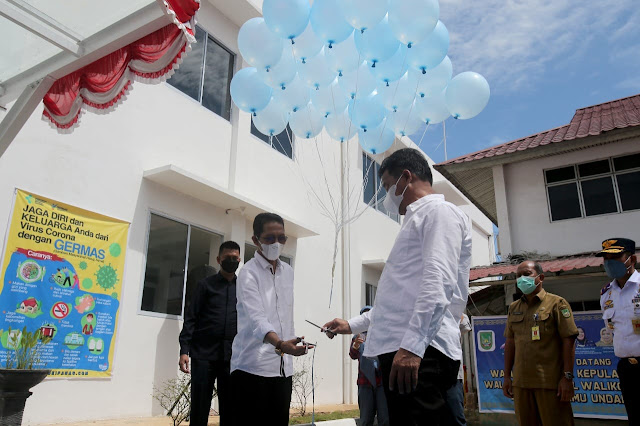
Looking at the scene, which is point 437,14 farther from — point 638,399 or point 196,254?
point 196,254

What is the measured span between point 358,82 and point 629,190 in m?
6.23

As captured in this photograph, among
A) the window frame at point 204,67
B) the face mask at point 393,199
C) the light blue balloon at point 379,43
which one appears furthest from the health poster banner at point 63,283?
the face mask at point 393,199

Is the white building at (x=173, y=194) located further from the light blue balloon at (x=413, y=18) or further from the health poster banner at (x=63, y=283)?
the light blue balloon at (x=413, y=18)

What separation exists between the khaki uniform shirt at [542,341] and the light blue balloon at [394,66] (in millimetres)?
2846

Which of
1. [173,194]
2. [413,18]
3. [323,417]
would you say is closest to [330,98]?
[413,18]

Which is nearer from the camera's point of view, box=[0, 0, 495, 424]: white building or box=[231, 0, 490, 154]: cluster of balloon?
box=[231, 0, 490, 154]: cluster of balloon

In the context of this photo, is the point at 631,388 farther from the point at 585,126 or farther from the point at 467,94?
the point at 585,126

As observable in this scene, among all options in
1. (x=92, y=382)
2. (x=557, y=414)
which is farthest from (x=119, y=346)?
(x=557, y=414)

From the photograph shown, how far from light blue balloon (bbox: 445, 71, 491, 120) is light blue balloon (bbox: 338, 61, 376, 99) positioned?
0.99m

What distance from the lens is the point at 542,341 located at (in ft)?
13.6

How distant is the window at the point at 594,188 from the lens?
924cm

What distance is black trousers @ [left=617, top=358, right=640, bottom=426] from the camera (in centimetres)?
374

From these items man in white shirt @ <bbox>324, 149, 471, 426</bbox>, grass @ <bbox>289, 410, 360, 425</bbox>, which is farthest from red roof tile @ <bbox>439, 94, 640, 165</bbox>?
man in white shirt @ <bbox>324, 149, 471, 426</bbox>

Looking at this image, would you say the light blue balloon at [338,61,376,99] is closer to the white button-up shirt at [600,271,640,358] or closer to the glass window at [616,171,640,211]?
the white button-up shirt at [600,271,640,358]
